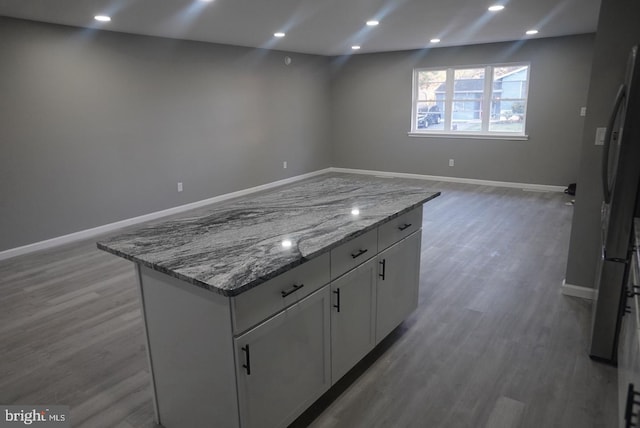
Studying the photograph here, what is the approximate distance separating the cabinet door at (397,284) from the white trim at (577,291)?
4.20 feet

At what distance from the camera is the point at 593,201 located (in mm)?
2982

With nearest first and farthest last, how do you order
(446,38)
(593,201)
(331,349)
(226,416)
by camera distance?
(226,416) < (331,349) < (593,201) < (446,38)

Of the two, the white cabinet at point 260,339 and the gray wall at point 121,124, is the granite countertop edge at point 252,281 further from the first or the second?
the gray wall at point 121,124

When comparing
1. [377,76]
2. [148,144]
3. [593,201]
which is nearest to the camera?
[593,201]

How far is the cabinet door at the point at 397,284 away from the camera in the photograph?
7.88 feet

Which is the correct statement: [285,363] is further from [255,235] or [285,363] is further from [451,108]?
[451,108]

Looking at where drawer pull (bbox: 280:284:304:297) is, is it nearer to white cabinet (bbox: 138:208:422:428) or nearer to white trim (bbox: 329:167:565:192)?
white cabinet (bbox: 138:208:422:428)

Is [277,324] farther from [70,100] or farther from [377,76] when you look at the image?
[377,76]

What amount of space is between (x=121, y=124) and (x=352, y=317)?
424 centimetres

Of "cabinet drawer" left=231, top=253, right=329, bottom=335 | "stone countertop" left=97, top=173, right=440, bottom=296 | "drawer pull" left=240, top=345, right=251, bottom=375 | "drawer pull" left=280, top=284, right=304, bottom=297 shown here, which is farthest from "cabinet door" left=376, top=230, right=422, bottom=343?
"drawer pull" left=240, top=345, right=251, bottom=375

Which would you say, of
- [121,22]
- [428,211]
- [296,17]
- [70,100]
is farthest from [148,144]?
[428,211]

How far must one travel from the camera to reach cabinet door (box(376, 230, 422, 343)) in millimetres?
2400

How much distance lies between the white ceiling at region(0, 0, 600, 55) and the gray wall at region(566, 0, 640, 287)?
1494mm

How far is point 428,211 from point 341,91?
12.7ft
